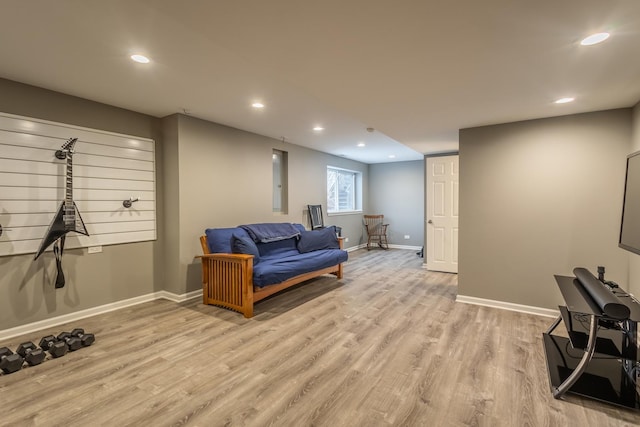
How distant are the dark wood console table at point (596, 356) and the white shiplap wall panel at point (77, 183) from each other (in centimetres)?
438

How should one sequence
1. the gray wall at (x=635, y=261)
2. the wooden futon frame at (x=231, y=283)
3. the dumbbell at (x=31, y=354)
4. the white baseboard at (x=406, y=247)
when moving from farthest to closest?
the white baseboard at (x=406, y=247) < the wooden futon frame at (x=231, y=283) < the gray wall at (x=635, y=261) < the dumbbell at (x=31, y=354)

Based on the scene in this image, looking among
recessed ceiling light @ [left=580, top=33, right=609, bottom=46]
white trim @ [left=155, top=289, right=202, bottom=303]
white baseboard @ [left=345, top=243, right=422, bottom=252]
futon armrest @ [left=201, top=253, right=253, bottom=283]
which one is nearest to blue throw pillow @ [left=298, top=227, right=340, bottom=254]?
futon armrest @ [left=201, top=253, right=253, bottom=283]

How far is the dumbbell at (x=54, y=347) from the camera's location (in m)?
2.48

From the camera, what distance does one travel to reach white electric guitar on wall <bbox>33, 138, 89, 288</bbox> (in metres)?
2.95

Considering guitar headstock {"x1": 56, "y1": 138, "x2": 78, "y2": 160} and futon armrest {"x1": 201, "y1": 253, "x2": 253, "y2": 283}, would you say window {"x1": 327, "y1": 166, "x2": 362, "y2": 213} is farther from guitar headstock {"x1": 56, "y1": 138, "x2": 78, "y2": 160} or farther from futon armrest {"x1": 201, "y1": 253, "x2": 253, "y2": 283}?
guitar headstock {"x1": 56, "y1": 138, "x2": 78, "y2": 160}

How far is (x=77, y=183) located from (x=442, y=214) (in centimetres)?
539

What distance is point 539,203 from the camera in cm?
339

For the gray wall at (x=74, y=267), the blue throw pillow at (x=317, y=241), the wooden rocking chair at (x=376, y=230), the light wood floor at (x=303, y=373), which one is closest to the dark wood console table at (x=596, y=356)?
the light wood floor at (x=303, y=373)

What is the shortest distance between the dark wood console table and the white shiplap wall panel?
4.38 metres

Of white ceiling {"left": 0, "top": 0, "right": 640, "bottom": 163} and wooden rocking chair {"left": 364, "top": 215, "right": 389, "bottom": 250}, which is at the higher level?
white ceiling {"left": 0, "top": 0, "right": 640, "bottom": 163}

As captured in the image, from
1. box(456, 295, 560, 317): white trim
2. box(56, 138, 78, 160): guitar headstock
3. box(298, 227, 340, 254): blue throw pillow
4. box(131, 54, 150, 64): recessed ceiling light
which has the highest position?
box(131, 54, 150, 64): recessed ceiling light

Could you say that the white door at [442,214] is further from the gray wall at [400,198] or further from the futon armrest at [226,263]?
the futon armrest at [226,263]

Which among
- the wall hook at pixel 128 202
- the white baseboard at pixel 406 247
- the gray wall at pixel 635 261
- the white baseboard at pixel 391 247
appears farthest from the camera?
the white baseboard at pixel 406 247

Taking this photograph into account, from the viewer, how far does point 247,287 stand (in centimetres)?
336
